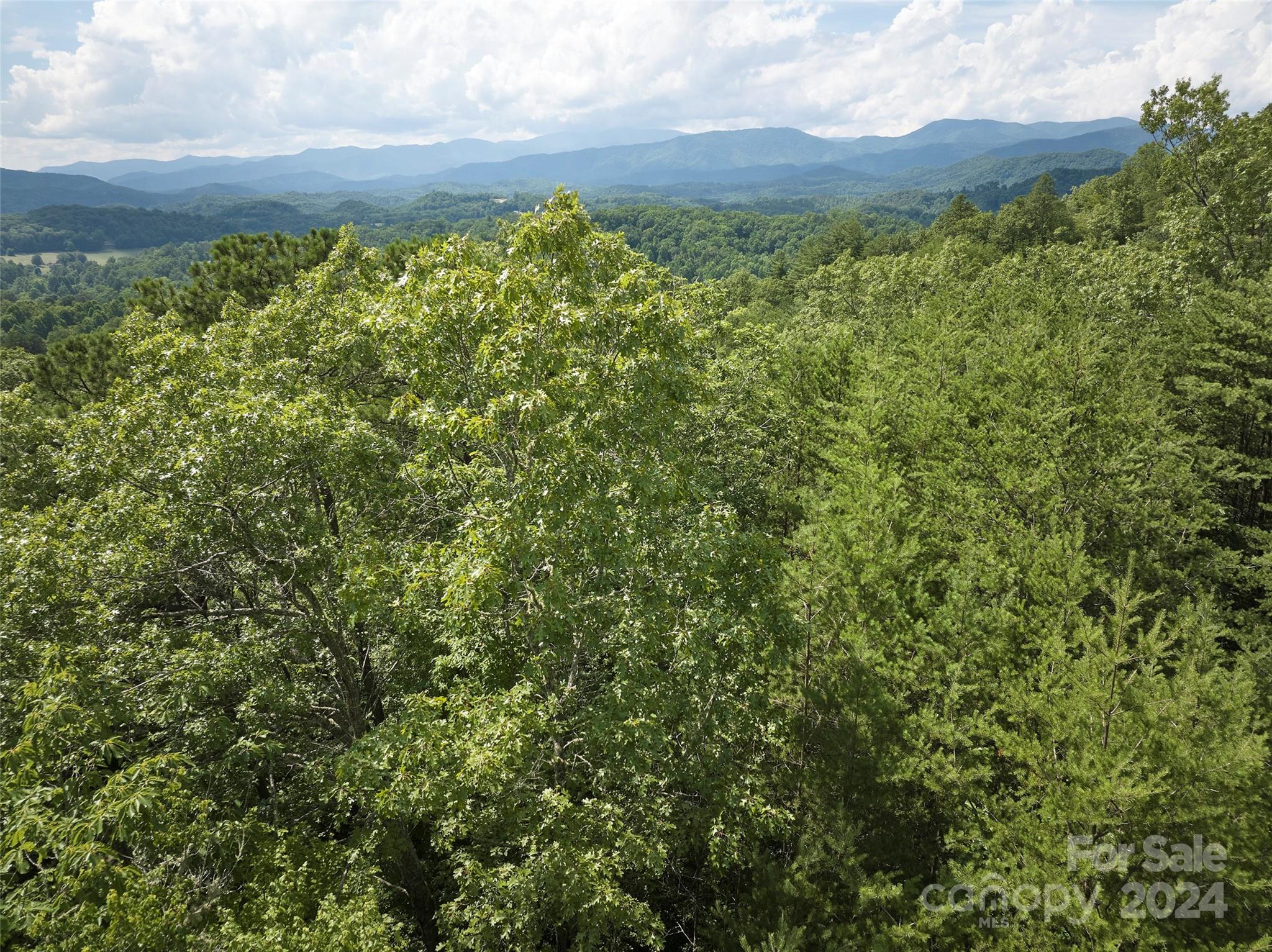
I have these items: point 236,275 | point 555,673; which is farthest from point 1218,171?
point 236,275

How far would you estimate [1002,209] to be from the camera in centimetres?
7650

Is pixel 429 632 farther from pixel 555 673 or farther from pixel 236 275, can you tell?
pixel 236 275

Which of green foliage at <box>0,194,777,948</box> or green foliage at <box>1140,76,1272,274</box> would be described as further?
green foliage at <box>1140,76,1272,274</box>

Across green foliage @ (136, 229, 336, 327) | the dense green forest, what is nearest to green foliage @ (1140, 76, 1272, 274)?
the dense green forest

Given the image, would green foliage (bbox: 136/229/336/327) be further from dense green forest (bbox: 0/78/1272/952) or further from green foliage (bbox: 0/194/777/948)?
green foliage (bbox: 0/194/777/948)

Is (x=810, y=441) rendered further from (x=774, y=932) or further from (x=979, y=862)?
(x=774, y=932)

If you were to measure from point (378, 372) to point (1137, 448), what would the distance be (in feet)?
65.7

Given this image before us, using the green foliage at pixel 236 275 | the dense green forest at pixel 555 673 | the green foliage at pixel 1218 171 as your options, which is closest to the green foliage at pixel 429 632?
the dense green forest at pixel 555 673

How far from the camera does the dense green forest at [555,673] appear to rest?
24.6 feet

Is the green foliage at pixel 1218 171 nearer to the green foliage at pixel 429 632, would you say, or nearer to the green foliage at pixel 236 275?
the green foliage at pixel 429 632

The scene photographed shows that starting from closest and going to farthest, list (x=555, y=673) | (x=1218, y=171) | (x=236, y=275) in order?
(x=555, y=673) < (x=236, y=275) < (x=1218, y=171)

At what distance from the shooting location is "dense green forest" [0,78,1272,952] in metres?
7.49

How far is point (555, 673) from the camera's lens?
11250mm

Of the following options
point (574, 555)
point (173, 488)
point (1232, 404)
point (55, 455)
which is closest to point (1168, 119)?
point (1232, 404)
